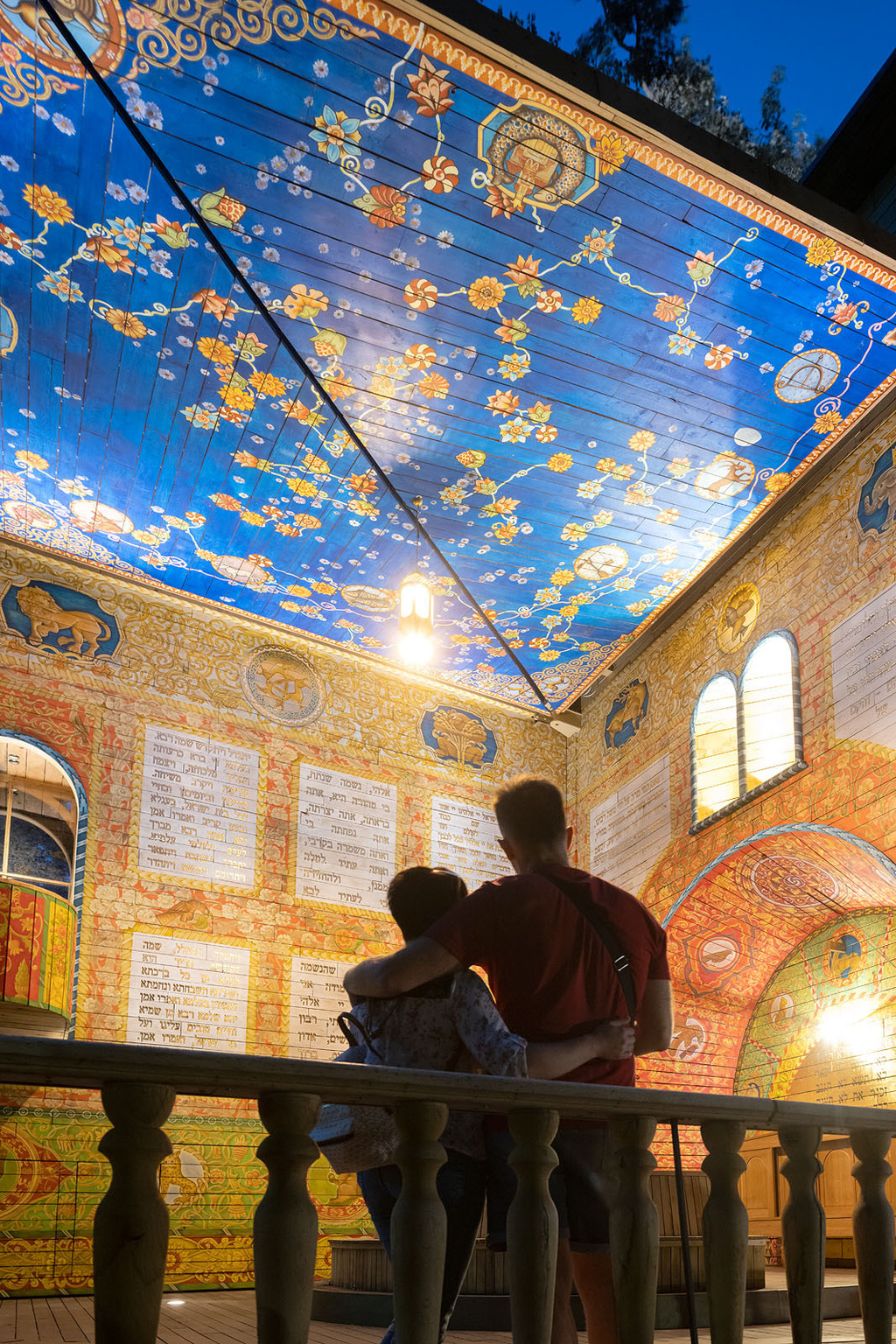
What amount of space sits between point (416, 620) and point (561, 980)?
533cm

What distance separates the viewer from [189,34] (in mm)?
5945

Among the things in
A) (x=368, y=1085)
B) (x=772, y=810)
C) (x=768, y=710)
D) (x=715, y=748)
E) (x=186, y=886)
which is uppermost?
(x=768, y=710)

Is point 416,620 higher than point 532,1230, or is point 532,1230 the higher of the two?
point 416,620

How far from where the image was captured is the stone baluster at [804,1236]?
205cm

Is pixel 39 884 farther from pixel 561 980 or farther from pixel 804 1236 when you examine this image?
pixel 804 1236

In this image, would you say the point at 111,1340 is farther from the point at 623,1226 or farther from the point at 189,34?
the point at 189,34

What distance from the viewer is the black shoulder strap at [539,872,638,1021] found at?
2268mm

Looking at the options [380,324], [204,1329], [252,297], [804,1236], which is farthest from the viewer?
[380,324]

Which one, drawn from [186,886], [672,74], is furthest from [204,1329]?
[672,74]

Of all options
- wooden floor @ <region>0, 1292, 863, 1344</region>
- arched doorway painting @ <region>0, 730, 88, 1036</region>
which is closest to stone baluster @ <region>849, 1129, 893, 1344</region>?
wooden floor @ <region>0, 1292, 863, 1344</region>

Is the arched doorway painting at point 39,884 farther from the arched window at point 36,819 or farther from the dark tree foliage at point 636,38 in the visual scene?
the dark tree foliage at point 636,38

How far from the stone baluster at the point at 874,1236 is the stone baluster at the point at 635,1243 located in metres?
0.47

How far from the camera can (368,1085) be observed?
1.70 metres

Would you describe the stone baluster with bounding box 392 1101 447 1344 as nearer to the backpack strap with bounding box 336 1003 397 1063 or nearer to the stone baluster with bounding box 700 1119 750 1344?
the backpack strap with bounding box 336 1003 397 1063
